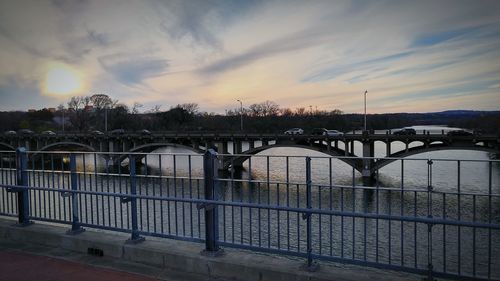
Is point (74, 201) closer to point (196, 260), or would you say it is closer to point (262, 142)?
point (196, 260)

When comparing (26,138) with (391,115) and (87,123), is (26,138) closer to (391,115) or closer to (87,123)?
(87,123)

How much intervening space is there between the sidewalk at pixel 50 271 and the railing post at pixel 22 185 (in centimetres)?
118

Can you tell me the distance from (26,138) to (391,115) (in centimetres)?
11863

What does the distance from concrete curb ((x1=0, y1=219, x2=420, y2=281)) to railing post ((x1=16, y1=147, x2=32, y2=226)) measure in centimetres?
31

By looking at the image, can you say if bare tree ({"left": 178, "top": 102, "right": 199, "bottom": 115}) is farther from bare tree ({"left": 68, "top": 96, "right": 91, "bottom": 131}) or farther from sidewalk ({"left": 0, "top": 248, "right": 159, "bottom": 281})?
sidewalk ({"left": 0, "top": 248, "right": 159, "bottom": 281})

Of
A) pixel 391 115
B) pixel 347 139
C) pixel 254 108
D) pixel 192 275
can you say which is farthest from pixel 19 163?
pixel 391 115

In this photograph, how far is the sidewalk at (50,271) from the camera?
4.91m

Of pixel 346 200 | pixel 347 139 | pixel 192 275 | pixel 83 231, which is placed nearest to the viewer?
pixel 192 275

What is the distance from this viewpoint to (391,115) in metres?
148

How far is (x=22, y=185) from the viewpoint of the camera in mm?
6879

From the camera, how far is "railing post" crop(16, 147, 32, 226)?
680cm

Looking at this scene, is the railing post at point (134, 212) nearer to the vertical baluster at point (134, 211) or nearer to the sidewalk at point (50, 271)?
the vertical baluster at point (134, 211)

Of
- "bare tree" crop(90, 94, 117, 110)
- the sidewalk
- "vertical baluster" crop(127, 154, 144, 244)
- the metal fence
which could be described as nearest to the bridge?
the metal fence

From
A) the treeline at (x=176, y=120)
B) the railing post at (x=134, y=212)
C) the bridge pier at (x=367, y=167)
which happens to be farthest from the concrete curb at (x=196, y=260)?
the treeline at (x=176, y=120)
